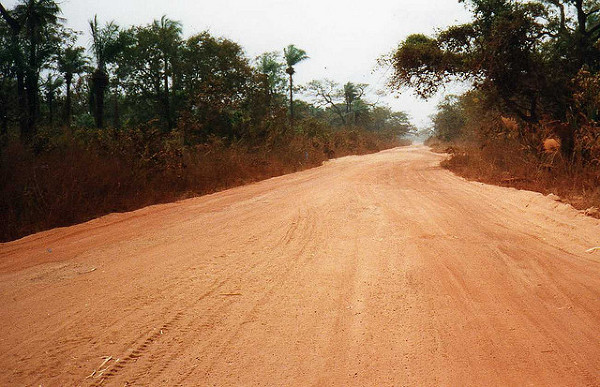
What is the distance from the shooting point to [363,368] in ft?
5.69

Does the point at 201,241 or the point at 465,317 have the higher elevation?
the point at 201,241

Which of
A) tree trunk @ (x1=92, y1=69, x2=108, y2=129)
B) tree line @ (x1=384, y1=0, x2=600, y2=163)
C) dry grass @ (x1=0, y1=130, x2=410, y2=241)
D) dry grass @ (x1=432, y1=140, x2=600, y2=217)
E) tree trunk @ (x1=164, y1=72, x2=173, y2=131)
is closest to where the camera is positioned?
dry grass @ (x1=0, y1=130, x2=410, y2=241)

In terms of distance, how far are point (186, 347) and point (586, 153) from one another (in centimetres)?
834

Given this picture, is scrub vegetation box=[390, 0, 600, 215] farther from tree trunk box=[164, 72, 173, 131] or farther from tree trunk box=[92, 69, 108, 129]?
tree trunk box=[92, 69, 108, 129]

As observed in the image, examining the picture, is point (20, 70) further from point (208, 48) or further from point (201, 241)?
point (208, 48)

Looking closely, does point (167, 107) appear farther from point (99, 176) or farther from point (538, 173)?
point (538, 173)

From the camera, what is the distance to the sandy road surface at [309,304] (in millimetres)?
1743

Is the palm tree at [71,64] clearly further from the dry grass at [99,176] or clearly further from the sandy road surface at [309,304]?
the sandy road surface at [309,304]

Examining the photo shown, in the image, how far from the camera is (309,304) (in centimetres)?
233

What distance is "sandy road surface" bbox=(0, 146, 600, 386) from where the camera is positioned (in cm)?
174

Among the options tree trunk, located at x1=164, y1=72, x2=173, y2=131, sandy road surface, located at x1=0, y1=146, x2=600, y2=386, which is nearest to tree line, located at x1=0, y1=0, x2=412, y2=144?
tree trunk, located at x1=164, y1=72, x2=173, y2=131

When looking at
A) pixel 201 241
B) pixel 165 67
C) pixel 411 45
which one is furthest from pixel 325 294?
pixel 165 67

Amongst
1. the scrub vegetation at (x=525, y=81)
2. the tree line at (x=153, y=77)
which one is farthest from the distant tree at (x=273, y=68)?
the scrub vegetation at (x=525, y=81)

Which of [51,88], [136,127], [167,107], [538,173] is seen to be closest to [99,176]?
[136,127]
